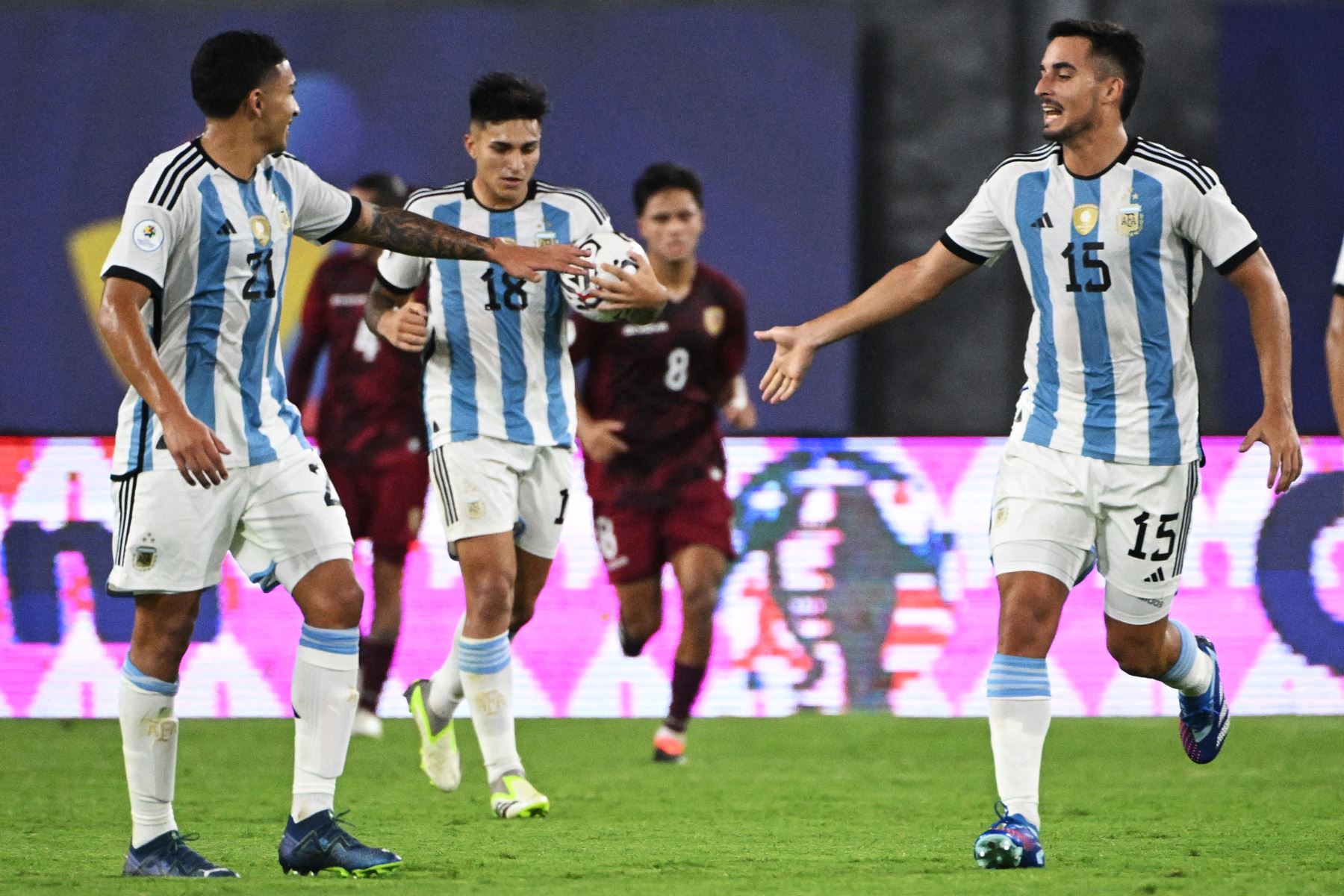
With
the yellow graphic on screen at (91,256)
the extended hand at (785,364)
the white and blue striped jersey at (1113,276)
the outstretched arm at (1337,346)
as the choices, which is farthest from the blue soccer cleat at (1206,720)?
the yellow graphic on screen at (91,256)

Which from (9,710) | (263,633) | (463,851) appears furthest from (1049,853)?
(9,710)

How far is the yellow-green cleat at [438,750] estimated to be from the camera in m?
6.62

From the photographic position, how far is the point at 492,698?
6.28m

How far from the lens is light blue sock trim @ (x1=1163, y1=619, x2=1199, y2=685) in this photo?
18.6ft

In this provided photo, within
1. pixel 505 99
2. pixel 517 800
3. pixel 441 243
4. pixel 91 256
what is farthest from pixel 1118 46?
pixel 91 256

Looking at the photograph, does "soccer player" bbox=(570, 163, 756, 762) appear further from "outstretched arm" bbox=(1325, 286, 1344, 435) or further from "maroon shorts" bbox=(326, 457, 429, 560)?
"outstretched arm" bbox=(1325, 286, 1344, 435)

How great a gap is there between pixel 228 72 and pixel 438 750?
2.62 metres

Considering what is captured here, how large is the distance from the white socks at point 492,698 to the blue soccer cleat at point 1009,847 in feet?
5.99

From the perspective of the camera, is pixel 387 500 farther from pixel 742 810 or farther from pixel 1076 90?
pixel 1076 90

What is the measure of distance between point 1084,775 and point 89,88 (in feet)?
27.0

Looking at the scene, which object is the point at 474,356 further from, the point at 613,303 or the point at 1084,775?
the point at 1084,775

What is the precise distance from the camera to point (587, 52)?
12.8 metres

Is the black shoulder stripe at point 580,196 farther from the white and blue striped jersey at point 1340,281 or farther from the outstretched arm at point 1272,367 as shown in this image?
the white and blue striped jersey at point 1340,281

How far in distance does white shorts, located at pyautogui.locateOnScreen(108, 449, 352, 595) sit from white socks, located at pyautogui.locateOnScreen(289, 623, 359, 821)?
0.56ft
